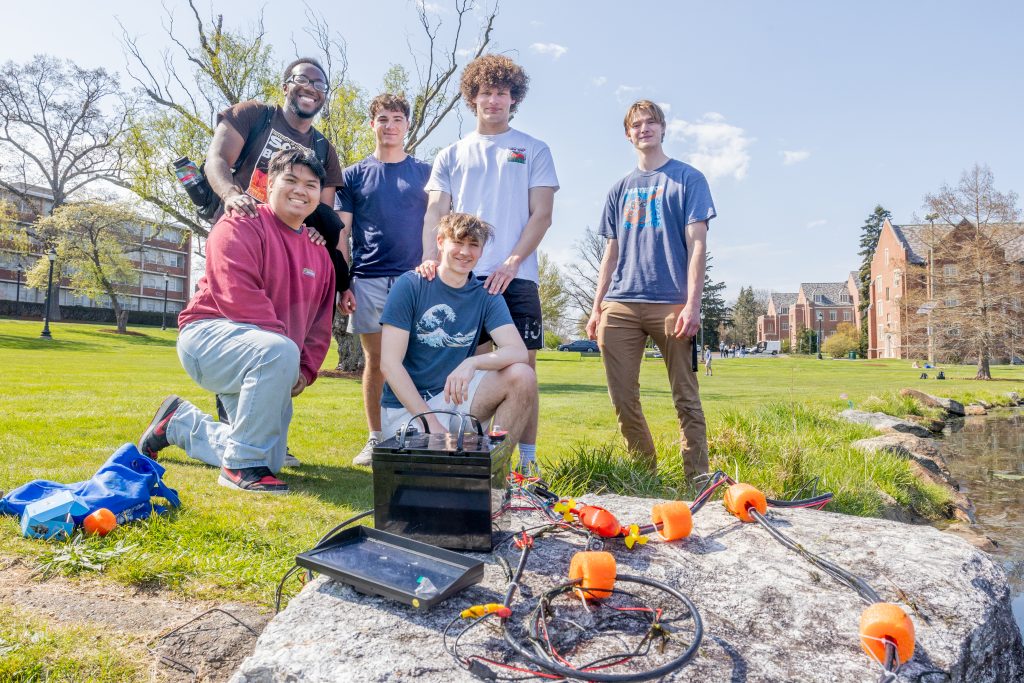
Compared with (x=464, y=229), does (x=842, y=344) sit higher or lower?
lower

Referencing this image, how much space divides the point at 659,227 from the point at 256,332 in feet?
8.06

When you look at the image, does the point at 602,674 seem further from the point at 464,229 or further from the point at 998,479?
the point at 998,479

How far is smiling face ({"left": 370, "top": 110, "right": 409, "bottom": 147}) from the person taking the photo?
4322 mm

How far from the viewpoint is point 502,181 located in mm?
3703

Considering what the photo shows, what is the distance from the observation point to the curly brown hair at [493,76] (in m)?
3.63

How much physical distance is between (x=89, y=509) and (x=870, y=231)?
224 ft

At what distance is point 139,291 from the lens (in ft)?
210

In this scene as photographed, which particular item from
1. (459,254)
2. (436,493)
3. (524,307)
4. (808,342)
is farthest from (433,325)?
(808,342)

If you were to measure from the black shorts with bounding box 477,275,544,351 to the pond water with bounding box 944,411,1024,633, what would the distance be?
2.77 meters

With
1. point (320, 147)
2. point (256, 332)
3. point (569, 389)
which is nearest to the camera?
A: point (256, 332)

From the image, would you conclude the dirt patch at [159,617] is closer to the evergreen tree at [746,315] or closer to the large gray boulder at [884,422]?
the large gray boulder at [884,422]

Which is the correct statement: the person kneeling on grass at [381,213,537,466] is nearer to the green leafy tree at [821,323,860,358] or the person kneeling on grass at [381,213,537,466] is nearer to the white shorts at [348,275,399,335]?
the white shorts at [348,275,399,335]

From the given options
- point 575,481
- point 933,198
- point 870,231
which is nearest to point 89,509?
point 575,481

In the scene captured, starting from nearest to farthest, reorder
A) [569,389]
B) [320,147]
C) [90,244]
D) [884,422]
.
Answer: [320,147]
[884,422]
[569,389]
[90,244]
